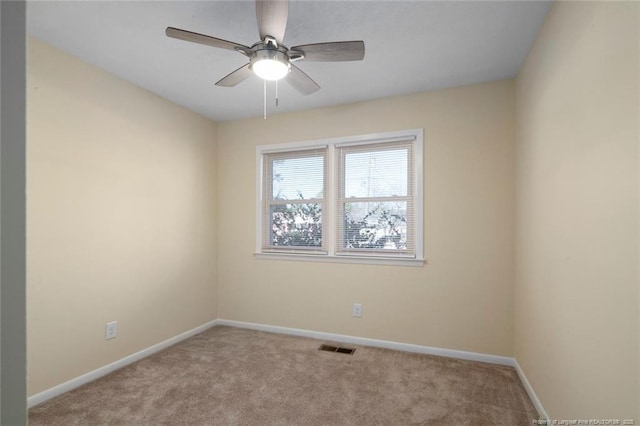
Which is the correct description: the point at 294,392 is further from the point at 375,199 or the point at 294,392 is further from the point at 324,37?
the point at 324,37

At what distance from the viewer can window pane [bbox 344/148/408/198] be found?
127 inches

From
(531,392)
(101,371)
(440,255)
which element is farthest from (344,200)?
(101,371)

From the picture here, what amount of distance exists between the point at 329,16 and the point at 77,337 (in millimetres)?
2961

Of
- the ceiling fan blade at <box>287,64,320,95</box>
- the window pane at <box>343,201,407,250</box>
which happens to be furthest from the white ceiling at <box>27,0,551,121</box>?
the window pane at <box>343,201,407,250</box>

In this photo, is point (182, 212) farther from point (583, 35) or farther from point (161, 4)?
point (583, 35)

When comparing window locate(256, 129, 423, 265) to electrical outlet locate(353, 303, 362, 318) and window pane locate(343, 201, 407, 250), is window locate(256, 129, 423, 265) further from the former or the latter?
electrical outlet locate(353, 303, 362, 318)

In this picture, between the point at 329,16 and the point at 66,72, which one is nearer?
the point at 329,16

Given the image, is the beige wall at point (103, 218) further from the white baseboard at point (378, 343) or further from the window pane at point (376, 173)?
the window pane at point (376, 173)

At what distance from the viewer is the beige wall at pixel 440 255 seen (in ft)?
9.29

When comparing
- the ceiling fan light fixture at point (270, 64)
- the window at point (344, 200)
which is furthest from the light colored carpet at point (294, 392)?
the ceiling fan light fixture at point (270, 64)

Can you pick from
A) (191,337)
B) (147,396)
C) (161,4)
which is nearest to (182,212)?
(191,337)

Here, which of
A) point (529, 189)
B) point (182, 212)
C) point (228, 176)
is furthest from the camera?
point (228, 176)

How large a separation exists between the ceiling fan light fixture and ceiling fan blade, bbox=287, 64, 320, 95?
5.9 inches

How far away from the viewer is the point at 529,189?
234cm
